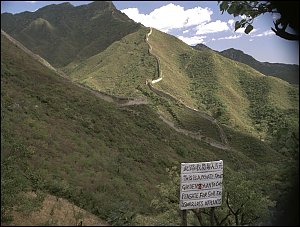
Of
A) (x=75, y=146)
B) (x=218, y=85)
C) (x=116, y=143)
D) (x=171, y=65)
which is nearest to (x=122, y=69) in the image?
(x=171, y=65)

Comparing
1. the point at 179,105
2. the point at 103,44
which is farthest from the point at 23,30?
the point at 179,105

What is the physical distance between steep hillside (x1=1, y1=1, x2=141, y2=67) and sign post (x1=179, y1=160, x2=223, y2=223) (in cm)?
9891

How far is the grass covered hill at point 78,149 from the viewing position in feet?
39.7

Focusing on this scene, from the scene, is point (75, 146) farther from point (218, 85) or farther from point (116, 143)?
point (218, 85)

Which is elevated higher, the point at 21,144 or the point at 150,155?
the point at 21,144

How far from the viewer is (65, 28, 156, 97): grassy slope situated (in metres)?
64.1

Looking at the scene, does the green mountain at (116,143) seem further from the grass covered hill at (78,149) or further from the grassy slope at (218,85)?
the grassy slope at (218,85)

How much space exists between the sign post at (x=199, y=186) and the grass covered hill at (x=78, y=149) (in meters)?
0.69

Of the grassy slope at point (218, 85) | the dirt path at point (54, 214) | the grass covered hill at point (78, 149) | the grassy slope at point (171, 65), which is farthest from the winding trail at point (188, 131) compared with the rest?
the dirt path at point (54, 214)

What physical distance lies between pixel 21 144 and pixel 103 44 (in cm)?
9838

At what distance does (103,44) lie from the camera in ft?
367

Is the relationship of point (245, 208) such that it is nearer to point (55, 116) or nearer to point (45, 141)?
point (45, 141)

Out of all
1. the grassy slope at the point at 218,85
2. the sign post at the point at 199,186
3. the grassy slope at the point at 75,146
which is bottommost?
the grassy slope at the point at 218,85

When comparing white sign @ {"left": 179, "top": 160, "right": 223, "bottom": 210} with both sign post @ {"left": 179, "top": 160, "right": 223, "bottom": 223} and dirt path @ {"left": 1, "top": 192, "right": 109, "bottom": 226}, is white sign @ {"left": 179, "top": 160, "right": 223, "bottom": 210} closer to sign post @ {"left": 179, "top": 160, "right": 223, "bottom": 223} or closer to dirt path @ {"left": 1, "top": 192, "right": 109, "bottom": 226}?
sign post @ {"left": 179, "top": 160, "right": 223, "bottom": 223}
